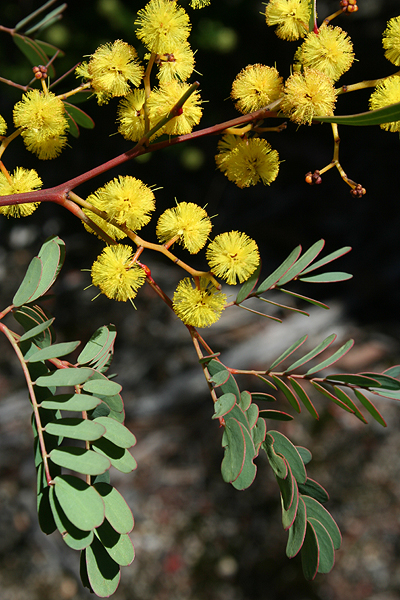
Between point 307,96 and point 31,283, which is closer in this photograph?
point 307,96

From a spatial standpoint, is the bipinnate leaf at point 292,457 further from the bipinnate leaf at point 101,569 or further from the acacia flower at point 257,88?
the acacia flower at point 257,88

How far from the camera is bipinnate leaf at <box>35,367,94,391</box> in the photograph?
0.46 m

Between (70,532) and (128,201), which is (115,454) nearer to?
(70,532)

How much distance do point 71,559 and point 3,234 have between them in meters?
1.98

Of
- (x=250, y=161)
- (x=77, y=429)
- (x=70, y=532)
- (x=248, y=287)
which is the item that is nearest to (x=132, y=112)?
(x=250, y=161)

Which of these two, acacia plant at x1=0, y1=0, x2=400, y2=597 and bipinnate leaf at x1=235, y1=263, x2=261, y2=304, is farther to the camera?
bipinnate leaf at x1=235, y1=263, x2=261, y2=304

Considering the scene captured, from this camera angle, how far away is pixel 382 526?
1633mm

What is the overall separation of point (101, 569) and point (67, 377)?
0.69 ft

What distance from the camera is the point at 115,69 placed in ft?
1.59

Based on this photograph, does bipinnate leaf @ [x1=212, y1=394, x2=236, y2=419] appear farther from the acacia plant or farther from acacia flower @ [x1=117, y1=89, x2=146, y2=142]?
acacia flower @ [x1=117, y1=89, x2=146, y2=142]

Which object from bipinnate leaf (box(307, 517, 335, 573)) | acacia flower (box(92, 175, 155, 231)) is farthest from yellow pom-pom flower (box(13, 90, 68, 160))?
bipinnate leaf (box(307, 517, 335, 573))

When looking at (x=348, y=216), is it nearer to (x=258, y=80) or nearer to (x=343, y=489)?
(x=343, y=489)

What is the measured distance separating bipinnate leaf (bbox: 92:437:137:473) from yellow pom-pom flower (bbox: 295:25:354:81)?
47cm

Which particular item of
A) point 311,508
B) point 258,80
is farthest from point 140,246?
point 311,508
